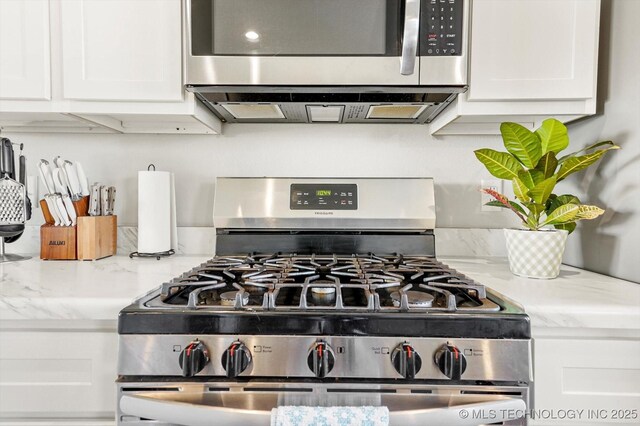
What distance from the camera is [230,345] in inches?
29.2

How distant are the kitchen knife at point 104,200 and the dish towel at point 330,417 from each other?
99 centimetres

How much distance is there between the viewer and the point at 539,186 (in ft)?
3.47

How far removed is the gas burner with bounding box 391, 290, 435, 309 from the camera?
80 cm

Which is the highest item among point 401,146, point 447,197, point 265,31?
point 265,31

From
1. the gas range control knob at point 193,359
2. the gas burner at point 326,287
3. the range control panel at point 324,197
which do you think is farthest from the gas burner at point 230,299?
the range control panel at point 324,197

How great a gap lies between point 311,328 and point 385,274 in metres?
0.35

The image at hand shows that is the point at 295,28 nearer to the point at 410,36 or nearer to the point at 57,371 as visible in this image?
the point at 410,36

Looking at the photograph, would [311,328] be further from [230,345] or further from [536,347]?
[536,347]

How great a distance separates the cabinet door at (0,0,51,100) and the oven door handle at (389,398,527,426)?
49.9 inches

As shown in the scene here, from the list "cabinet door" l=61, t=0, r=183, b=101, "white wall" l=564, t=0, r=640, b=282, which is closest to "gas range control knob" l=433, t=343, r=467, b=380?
"white wall" l=564, t=0, r=640, b=282

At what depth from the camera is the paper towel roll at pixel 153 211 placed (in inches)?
52.4

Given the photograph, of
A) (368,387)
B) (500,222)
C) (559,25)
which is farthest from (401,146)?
(368,387)

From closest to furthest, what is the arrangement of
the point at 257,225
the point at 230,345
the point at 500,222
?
the point at 230,345
the point at 257,225
the point at 500,222

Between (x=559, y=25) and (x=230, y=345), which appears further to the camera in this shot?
(x=559, y=25)
